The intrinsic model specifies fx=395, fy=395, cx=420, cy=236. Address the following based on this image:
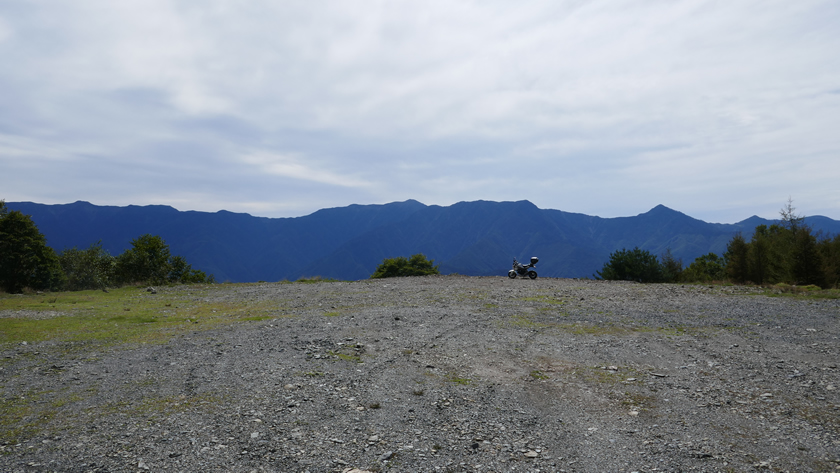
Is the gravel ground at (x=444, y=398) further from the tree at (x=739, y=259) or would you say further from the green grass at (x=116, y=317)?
the tree at (x=739, y=259)

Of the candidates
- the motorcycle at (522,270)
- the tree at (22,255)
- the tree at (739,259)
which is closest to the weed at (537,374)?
the motorcycle at (522,270)

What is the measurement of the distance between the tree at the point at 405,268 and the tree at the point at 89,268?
28.6 metres

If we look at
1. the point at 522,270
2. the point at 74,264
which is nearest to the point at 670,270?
the point at 522,270

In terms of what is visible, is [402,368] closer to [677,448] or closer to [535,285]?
[677,448]

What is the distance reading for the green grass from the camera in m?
11.7

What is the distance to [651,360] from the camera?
9.31 m

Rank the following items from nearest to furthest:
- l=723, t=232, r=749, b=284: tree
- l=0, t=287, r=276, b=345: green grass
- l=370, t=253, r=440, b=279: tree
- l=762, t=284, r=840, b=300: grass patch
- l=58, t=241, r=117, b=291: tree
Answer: l=0, t=287, r=276, b=345: green grass, l=762, t=284, r=840, b=300: grass patch, l=723, t=232, r=749, b=284: tree, l=58, t=241, r=117, b=291: tree, l=370, t=253, r=440, b=279: tree

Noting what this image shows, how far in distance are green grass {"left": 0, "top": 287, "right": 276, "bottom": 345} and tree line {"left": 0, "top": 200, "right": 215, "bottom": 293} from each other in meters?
10.8

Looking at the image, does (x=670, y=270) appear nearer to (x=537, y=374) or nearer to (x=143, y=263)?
(x=537, y=374)

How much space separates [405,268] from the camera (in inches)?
2076

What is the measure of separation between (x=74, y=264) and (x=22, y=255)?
2285 cm

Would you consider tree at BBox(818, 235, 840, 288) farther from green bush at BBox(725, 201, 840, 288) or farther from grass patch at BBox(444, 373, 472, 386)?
grass patch at BBox(444, 373, 472, 386)

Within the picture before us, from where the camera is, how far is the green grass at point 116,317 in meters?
11.7

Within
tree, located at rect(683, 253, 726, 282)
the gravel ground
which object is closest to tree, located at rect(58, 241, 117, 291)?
the gravel ground
